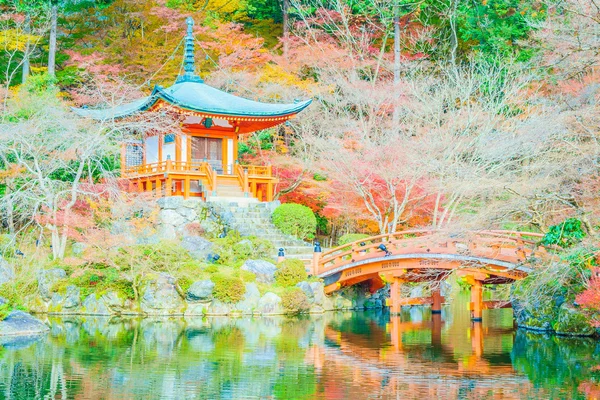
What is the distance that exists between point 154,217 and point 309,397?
36.9 ft

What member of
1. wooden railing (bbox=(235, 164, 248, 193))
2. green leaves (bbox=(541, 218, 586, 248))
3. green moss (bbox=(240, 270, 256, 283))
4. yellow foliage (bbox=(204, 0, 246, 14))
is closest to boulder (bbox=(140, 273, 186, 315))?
green moss (bbox=(240, 270, 256, 283))

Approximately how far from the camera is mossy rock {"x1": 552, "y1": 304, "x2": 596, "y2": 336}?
56.3ft

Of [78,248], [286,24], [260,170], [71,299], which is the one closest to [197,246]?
[78,248]

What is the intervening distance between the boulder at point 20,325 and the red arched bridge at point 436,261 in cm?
721

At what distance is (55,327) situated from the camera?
18.7 m

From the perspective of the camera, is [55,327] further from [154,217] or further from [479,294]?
[479,294]

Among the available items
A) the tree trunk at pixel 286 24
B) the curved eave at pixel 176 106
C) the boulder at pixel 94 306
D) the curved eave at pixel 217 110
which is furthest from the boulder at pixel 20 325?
the tree trunk at pixel 286 24

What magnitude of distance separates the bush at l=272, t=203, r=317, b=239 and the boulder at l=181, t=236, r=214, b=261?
95.5 inches

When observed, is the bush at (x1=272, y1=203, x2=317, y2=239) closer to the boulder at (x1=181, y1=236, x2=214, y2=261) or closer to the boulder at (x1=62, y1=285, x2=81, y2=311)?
the boulder at (x1=181, y1=236, x2=214, y2=261)

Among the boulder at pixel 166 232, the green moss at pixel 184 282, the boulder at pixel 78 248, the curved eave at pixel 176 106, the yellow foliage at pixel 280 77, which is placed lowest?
the green moss at pixel 184 282

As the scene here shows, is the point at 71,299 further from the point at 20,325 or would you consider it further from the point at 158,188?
the point at 158,188

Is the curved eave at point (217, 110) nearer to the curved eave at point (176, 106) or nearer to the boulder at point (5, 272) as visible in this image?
the curved eave at point (176, 106)

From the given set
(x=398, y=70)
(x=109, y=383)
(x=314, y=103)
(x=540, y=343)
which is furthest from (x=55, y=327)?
(x=398, y=70)

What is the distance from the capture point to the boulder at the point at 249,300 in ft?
68.9
